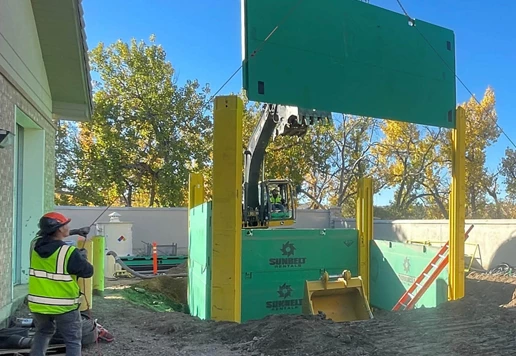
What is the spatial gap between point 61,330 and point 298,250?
5863 millimetres

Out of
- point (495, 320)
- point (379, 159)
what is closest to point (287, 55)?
point (495, 320)

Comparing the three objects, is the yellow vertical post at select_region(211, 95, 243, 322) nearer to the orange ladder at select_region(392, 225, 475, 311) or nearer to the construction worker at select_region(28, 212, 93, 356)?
the construction worker at select_region(28, 212, 93, 356)

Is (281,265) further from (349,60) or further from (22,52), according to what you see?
(22,52)

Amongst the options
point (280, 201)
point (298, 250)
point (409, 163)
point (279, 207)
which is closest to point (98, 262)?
point (298, 250)

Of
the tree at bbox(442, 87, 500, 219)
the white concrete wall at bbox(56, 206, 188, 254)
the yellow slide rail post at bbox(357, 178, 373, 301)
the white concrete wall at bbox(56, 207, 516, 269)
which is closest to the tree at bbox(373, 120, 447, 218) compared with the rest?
the tree at bbox(442, 87, 500, 219)

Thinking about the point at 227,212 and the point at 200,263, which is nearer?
the point at 227,212

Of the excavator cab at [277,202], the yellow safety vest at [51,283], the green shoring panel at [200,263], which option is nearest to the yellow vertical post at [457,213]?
the green shoring panel at [200,263]

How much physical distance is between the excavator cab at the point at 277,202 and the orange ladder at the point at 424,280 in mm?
4616

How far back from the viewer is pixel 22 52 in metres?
6.68

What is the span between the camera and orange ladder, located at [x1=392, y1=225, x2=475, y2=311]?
8539mm

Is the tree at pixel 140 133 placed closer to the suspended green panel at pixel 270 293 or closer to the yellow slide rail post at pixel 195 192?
the yellow slide rail post at pixel 195 192

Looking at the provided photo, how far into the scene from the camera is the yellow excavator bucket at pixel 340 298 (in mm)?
7923

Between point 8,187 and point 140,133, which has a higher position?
point 140,133

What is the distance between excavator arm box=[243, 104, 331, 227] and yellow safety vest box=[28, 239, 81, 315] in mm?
6130
